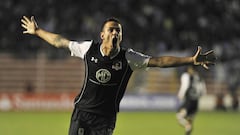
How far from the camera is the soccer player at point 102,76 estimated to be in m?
8.45

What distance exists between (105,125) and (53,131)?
12810 millimetres

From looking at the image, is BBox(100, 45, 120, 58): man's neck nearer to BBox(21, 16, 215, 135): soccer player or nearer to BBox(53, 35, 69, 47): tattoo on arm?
BBox(21, 16, 215, 135): soccer player

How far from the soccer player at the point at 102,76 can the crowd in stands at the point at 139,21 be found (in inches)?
1136

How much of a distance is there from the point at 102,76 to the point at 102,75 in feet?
0.05

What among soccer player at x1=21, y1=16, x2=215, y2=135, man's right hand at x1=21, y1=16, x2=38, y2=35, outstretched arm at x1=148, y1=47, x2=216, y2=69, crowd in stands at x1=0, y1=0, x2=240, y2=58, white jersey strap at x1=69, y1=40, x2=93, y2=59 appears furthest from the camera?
crowd in stands at x1=0, y1=0, x2=240, y2=58

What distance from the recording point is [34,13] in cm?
3844

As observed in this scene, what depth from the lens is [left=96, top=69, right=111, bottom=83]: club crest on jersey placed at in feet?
27.7

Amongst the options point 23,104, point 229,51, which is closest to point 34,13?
point 23,104

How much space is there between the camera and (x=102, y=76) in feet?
27.7

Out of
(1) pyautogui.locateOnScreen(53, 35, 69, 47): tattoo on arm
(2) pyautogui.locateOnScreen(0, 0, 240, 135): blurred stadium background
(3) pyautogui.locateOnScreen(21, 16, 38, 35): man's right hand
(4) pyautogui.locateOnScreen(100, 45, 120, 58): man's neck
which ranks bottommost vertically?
(4) pyautogui.locateOnScreen(100, 45, 120, 58): man's neck

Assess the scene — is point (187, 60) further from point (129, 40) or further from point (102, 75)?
point (129, 40)

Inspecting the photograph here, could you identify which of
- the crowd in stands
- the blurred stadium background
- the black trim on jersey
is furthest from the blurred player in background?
the crowd in stands

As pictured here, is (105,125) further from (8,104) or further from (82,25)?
(82,25)

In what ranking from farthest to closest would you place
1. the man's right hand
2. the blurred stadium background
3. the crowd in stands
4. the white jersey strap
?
1. the crowd in stands
2. the blurred stadium background
3. the man's right hand
4. the white jersey strap
